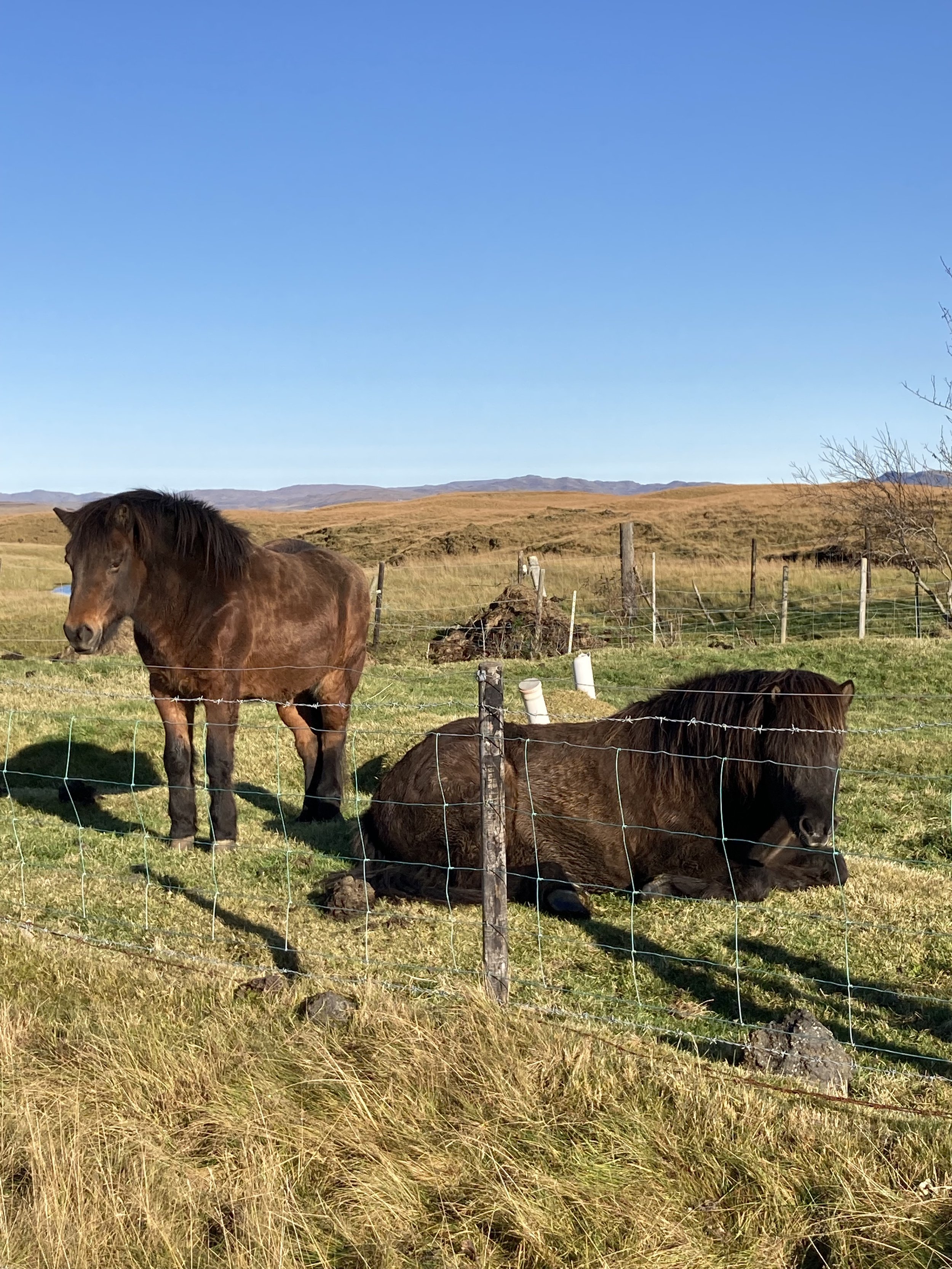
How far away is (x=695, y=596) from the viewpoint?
25984mm

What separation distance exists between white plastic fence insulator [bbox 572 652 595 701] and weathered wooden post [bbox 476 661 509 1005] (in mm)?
7901

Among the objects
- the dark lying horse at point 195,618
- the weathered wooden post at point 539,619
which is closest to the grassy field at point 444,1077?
the dark lying horse at point 195,618

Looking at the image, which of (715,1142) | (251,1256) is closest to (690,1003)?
Answer: (715,1142)

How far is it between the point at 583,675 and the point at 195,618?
20.3ft

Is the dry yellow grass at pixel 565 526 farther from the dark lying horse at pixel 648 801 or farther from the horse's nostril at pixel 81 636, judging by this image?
the horse's nostril at pixel 81 636

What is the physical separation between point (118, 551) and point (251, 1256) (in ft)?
16.6

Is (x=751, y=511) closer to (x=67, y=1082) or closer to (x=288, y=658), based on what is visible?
(x=288, y=658)

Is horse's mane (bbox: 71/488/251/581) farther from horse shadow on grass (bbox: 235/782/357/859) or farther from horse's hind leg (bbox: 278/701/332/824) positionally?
horse shadow on grass (bbox: 235/782/357/859)

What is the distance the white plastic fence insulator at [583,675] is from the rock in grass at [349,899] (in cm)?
637

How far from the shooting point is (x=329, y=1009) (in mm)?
4379

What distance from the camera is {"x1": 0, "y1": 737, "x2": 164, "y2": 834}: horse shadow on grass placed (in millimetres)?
8461

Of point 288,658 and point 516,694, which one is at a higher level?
point 288,658

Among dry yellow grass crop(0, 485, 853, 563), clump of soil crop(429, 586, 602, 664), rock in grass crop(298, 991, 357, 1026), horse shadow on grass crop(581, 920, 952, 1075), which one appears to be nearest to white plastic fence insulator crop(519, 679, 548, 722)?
horse shadow on grass crop(581, 920, 952, 1075)

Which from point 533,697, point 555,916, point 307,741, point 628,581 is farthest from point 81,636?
point 628,581
